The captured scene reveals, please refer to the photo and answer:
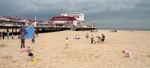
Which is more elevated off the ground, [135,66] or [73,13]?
[73,13]

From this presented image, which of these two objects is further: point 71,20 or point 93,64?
point 71,20

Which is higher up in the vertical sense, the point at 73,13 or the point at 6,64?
the point at 73,13

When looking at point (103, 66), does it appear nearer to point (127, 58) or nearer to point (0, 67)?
point (127, 58)

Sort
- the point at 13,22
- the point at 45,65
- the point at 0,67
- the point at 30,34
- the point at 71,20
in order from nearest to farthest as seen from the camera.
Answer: the point at 0,67, the point at 45,65, the point at 30,34, the point at 13,22, the point at 71,20

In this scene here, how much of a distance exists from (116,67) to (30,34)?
12.5m

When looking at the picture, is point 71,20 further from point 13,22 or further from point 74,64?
point 74,64

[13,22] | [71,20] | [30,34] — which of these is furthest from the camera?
[71,20]

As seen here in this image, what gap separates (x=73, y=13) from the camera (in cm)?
10656

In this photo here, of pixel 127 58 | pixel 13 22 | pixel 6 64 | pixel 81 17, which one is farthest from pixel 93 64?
pixel 81 17

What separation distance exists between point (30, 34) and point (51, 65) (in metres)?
11.2

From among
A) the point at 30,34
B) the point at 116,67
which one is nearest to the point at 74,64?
the point at 116,67

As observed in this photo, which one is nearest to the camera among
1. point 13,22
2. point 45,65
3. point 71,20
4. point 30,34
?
point 45,65

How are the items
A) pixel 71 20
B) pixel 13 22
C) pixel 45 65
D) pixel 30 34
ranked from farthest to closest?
1. pixel 71 20
2. pixel 13 22
3. pixel 30 34
4. pixel 45 65

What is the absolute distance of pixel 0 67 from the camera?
10922mm
